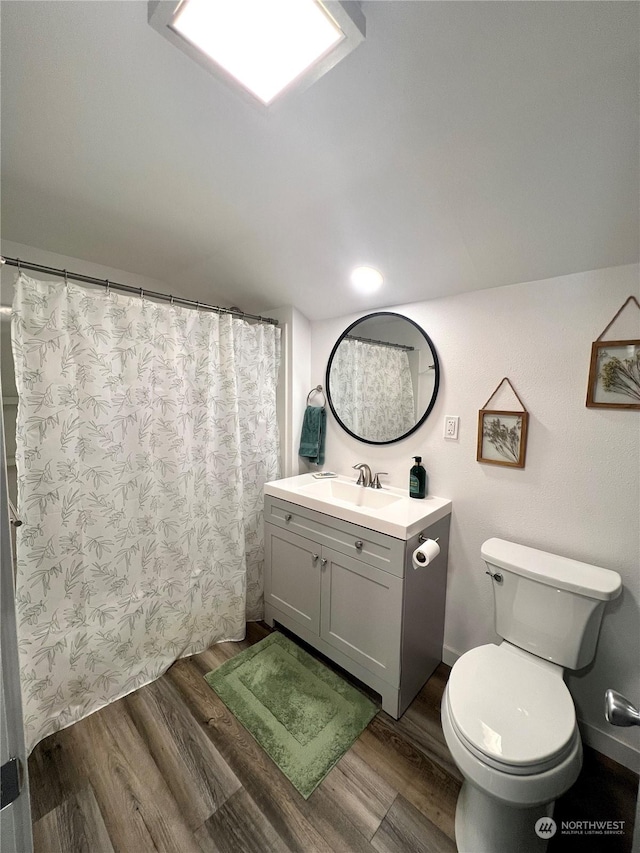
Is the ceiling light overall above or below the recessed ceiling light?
above

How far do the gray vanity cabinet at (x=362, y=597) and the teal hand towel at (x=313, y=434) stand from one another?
1.45 ft

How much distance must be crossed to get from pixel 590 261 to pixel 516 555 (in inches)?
47.7

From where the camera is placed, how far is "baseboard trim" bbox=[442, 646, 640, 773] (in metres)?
1.29

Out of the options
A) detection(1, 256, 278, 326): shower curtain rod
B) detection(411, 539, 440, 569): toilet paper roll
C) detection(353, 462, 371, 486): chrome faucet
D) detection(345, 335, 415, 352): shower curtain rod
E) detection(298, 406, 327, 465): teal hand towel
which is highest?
detection(1, 256, 278, 326): shower curtain rod

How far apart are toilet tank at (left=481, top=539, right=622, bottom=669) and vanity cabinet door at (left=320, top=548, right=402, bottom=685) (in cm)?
44

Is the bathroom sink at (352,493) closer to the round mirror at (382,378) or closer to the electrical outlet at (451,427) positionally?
the round mirror at (382,378)

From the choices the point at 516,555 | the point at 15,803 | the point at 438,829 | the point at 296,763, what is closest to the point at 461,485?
the point at 516,555

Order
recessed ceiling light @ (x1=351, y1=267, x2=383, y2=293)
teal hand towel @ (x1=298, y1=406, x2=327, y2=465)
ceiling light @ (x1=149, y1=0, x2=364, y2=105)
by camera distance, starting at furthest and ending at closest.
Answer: teal hand towel @ (x1=298, y1=406, x2=327, y2=465)
recessed ceiling light @ (x1=351, y1=267, x2=383, y2=293)
ceiling light @ (x1=149, y1=0, x2=364, y2=105)

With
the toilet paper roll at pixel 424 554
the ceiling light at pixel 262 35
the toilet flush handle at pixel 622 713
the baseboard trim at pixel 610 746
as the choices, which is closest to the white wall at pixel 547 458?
the baseboard trim at pixel 610 746

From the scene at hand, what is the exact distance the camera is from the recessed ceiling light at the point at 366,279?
167cm

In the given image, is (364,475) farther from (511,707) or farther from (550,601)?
(511,707)

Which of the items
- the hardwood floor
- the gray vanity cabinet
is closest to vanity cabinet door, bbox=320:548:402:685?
the gray vanity cabinet

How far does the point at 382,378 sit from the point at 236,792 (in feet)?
6.32

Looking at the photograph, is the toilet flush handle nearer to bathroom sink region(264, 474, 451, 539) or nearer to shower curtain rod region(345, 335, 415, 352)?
bathroom sink region(264, 474, 451, 539)
